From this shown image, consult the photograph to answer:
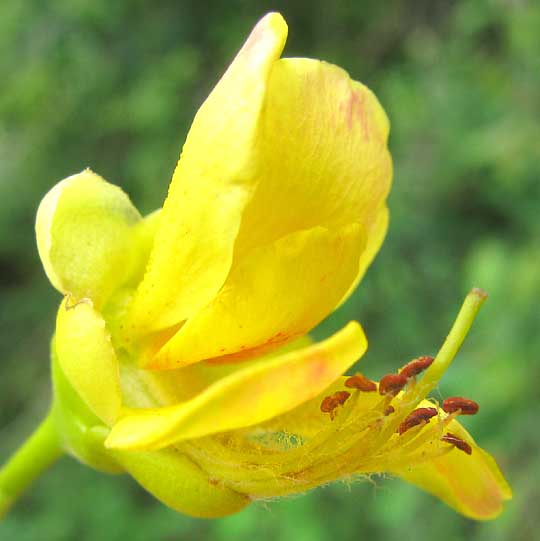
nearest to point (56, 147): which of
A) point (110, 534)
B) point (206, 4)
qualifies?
point (206, 4)

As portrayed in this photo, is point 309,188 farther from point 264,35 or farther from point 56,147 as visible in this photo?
point 56,147

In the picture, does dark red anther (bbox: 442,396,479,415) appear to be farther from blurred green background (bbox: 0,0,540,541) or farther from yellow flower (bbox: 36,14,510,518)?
blurred green background (bbox: 0,0,540,541)

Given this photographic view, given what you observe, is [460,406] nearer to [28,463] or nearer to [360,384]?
[360,384]

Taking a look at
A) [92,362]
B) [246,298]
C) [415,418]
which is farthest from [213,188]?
[415,418]

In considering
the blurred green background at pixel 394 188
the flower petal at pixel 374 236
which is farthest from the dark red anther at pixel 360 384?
the blurred green background at pixel 394 188

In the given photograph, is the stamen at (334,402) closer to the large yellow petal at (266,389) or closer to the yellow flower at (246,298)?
the yellow flower at (246,298)

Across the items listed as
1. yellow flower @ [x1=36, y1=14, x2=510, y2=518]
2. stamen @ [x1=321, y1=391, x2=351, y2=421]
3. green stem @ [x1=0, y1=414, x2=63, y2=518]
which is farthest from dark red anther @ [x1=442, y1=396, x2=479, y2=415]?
green stem @ [x1=0, y1=414, x2=63, y2=518]
